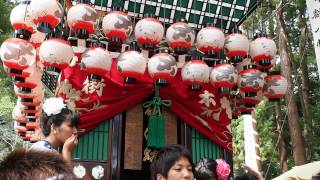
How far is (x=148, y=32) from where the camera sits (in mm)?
4965

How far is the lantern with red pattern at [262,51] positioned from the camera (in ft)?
18.1

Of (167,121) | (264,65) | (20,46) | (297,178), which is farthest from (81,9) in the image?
(297,178)

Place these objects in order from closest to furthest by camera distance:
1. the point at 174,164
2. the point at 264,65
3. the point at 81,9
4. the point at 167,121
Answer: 1. the point at 174,164
2. the point at 81,9
3. the point at 264,65
4. the point at 167,121

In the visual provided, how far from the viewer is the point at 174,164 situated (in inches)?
133

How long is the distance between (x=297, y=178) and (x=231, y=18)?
13.4 ft

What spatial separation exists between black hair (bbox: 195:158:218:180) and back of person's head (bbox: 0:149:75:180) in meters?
2.80

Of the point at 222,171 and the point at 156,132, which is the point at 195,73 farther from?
the point at 222,171

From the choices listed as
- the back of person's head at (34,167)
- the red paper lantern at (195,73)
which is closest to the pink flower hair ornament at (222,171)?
the red paper lantern at (195,73)

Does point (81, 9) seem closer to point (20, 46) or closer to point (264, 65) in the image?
point (20, 46)

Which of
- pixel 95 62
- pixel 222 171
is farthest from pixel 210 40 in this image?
pixel 222 171

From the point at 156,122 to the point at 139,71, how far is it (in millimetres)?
1101

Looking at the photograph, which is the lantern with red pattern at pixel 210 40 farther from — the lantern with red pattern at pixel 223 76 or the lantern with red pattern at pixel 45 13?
the lantern with red pattern at pixel 45 13

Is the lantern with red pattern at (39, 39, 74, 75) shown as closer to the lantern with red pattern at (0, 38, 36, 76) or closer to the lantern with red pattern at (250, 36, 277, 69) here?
the lantern with red pattern at (0, 38, 36, 76)

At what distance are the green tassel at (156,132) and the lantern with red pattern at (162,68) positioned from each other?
852 mm
